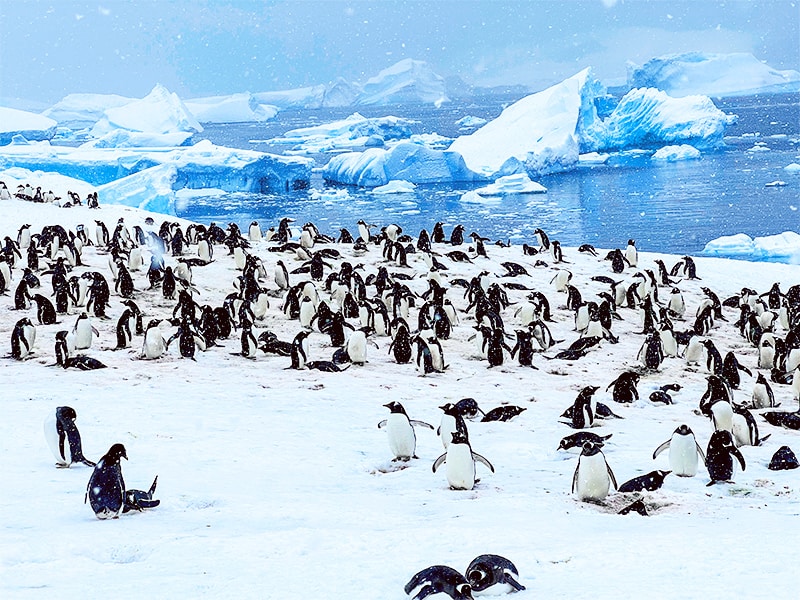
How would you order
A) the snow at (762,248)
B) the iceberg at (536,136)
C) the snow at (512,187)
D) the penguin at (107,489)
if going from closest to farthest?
the penguin at (107,489)
the snow at (762,248)
the snow at (512,187)
the iceberg at (536,136)

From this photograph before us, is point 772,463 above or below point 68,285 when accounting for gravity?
below

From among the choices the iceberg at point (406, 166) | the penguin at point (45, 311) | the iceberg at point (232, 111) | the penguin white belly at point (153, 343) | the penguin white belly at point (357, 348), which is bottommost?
the penguin white belly at point (357, 348)

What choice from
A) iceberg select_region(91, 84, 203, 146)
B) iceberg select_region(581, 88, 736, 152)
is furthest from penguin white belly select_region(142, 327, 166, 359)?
iceberg select_region(91, 84, 203, 146)

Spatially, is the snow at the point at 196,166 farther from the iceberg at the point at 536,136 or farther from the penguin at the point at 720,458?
the penguin at the point at 720,458

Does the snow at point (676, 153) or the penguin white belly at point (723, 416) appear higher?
the snow at point (676, 153)

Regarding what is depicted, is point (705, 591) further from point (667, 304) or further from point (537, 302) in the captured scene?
point (667, 304)

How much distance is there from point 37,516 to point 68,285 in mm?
7493

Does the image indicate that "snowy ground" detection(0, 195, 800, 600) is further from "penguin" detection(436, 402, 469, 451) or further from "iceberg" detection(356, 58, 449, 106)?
"iceberg" detection(356, 58, 449, 106)

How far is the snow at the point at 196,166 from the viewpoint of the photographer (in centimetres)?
4459

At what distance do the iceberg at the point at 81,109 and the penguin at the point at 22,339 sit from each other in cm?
11901

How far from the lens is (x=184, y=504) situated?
206 inches

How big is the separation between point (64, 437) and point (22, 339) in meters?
3.82

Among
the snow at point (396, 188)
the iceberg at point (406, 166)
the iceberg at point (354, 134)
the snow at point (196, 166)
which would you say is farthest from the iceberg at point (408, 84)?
the snow at point (396, 188)

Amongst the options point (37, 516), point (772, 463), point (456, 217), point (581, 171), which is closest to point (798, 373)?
point (772, 463)
